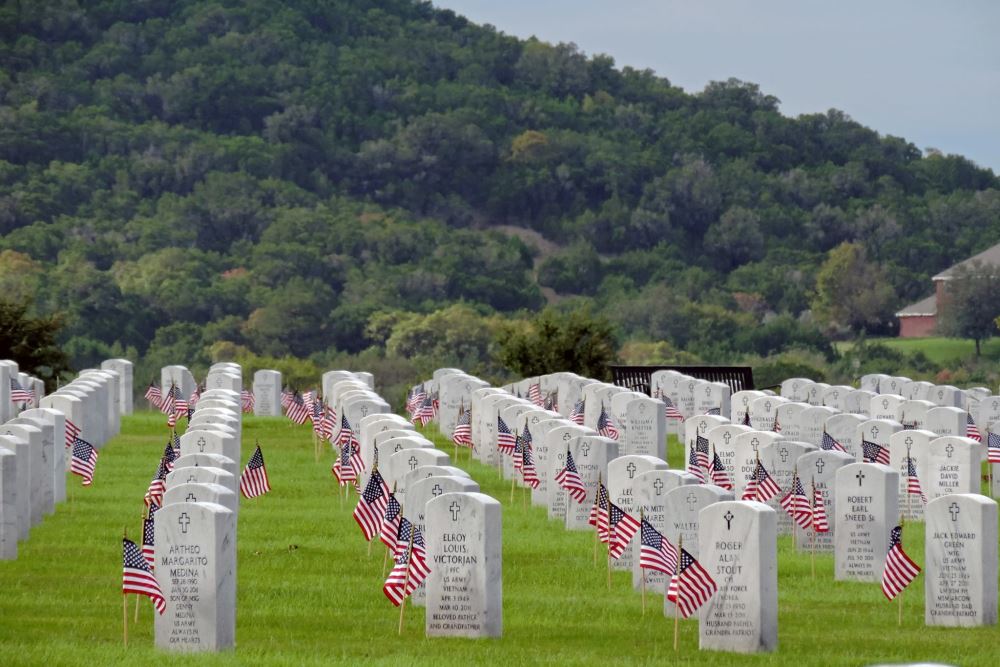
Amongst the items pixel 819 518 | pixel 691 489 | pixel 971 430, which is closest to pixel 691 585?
pixel 691 489

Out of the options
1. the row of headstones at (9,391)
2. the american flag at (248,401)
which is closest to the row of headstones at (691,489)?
the row of headstones at (9,391)

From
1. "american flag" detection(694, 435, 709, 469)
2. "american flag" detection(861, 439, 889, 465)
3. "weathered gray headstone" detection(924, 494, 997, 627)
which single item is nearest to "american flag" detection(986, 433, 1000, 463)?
"american flag" detection(861, 439, 889, 465)

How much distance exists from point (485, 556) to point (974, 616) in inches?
177

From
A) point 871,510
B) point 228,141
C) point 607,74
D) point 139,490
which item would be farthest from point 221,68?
point 871,510

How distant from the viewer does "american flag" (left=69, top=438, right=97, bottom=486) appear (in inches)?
1108

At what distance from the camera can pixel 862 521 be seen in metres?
22.1

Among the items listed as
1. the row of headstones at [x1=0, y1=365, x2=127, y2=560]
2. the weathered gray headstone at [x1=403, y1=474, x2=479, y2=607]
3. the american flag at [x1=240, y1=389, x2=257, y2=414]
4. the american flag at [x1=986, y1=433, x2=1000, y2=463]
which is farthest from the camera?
the american flag at [x1=240, y1=389, x2=257, y2=414]

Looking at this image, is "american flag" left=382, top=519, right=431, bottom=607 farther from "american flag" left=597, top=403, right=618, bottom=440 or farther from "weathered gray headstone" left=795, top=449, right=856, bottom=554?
"american flag" left=597, top=403, right=618, bottom=440

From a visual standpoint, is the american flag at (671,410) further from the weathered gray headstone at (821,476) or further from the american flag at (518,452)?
the weathered gray headstone at (821,476)

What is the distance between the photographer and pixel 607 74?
522 ft

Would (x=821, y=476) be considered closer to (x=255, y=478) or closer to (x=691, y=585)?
(x=691, y=585)

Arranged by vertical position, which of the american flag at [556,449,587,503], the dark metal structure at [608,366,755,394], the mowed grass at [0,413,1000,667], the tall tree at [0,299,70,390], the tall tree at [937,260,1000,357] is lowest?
the mowed grass at [0,413,1000,667]

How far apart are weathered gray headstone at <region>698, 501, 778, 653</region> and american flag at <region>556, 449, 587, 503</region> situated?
7.85m

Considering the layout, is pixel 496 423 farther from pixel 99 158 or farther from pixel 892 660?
pixel 99 158
